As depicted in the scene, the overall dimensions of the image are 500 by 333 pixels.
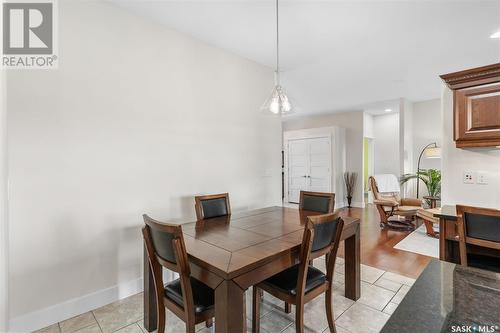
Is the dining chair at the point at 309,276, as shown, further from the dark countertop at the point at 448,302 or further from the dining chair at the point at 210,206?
the dining chair at the point at 210,206

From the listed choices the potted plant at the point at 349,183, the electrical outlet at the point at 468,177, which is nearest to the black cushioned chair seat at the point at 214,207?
the electrical outlet at the point at 468,177

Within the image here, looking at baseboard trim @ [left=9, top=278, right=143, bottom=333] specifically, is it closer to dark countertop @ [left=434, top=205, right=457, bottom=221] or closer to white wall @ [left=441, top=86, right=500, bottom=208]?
dark countertop @ [left=434, top=205, right=457, bottom=221]

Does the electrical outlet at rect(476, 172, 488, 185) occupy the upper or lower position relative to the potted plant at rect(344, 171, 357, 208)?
upper

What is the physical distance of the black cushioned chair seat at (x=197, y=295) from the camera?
143 centimetres

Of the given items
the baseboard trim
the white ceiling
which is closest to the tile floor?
the baseboard trim

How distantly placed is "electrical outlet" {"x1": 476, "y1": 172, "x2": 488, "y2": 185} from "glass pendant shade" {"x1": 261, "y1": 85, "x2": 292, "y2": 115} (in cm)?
189

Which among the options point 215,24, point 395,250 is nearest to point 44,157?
point 215,24

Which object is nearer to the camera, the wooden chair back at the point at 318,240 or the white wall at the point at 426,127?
the wooden chair back at the point at 318,240

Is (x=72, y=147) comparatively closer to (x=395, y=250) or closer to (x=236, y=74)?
(x=236, y=74)

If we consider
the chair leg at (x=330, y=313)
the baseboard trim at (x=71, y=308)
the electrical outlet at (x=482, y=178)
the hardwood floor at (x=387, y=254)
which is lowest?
the hardwood floor at (x=387, y=254)

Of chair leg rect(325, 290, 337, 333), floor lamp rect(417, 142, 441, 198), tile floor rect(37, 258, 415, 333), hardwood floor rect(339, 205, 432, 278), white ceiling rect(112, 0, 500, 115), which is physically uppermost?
white ceiling rect(112, 0, 500, 115)

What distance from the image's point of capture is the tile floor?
1881 millimetres

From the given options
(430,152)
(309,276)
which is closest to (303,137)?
(430,152)

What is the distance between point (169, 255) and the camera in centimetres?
140
